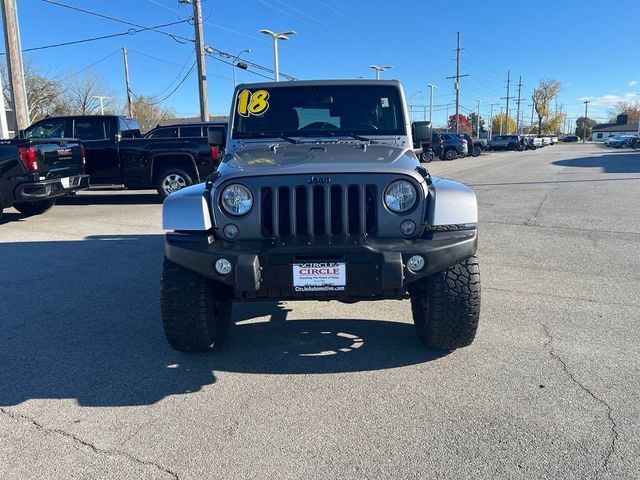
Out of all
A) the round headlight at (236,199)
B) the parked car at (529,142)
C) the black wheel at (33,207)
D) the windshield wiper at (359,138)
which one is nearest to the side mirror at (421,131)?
the windshield wiper at (359,138)

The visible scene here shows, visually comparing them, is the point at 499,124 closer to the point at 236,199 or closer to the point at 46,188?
the point at 46,188

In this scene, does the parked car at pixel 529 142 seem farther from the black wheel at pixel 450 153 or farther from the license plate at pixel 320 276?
the license plate at pixel 320 276

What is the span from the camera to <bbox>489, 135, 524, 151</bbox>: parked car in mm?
53500

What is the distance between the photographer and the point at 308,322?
4.43 meters

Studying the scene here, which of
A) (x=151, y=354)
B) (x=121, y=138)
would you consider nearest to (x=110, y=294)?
(x=151, y=354)

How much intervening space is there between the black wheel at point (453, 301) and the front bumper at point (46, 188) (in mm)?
8023

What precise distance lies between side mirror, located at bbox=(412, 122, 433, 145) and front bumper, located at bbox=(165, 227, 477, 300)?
6.07ft

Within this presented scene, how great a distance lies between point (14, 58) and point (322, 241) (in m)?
15.5

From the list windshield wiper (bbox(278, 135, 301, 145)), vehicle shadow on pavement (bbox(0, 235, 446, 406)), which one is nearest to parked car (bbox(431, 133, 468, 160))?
windshield wiper (bbox(278, 135, 301, 145))

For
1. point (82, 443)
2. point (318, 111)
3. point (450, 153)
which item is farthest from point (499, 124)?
point (82, 443)

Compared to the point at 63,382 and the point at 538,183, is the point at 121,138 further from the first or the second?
the point at 538,183

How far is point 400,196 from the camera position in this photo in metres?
3.29

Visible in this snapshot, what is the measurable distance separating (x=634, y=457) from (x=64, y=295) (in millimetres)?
5024

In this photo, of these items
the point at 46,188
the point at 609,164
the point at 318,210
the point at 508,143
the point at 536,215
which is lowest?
the point at 536,215
